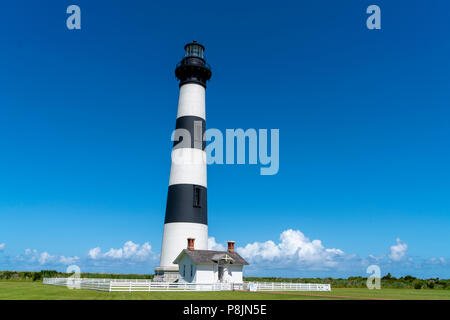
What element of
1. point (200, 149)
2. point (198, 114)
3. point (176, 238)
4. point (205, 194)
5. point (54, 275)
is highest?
point (198, 114)

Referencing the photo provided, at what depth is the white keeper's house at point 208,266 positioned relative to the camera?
33844mm

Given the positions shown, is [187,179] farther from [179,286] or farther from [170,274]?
[179,286]

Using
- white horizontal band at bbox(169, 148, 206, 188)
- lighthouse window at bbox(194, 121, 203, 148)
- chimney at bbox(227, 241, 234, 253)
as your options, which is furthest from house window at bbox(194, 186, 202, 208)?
chimney at bbox(227, 241, 234, 253)

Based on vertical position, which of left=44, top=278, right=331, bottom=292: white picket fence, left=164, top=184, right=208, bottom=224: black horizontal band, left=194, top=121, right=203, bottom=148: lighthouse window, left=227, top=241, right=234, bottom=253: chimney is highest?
left=194, top=121, right=203, bottom=148: lighthouse window

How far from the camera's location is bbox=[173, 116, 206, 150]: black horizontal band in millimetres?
37875

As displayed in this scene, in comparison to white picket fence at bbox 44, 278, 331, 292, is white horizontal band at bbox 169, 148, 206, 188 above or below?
above

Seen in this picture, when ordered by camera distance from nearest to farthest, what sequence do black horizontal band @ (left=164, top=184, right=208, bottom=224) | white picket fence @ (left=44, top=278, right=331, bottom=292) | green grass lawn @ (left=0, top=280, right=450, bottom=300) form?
green grass lawn @ (left=0, top=280, right=450, bottom=300), white picket fence @ (left=44, top=278, right=331, bottom=292), black horizontal band @ (left=164, top=184, right=208, bottom=224)

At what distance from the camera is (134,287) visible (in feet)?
94.2

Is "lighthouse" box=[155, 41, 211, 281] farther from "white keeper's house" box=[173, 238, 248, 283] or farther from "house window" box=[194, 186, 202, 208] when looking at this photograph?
"white keeper's house" box=[173, 238, 248, 283]

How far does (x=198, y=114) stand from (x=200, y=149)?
3737 mm

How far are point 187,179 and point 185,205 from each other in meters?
2.55
